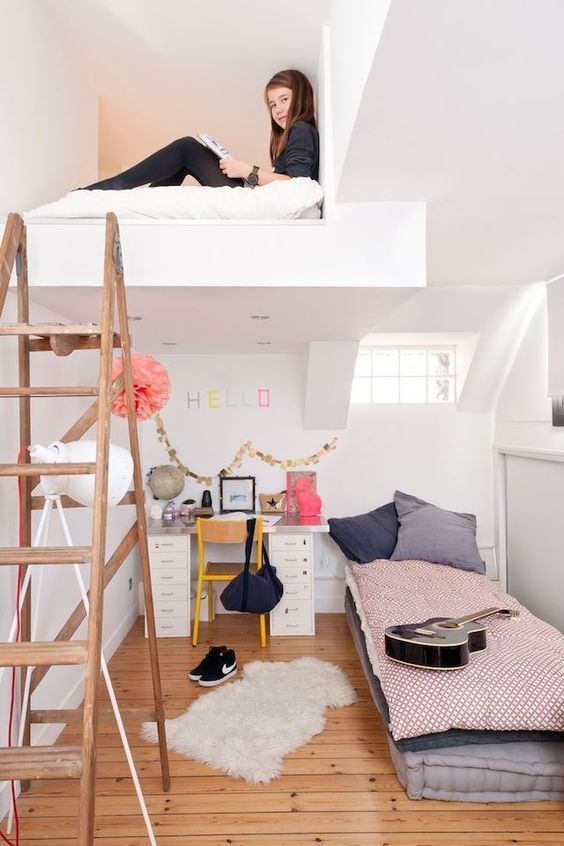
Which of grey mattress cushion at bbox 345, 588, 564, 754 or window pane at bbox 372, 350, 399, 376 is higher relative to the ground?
window pane at bbox 372, 350, 399, 376

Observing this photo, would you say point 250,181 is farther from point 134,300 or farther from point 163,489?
point 163,489

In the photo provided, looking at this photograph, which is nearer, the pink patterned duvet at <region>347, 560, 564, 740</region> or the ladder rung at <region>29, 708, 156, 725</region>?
the ladder rung at <region>29, 708, 156, 725</region>

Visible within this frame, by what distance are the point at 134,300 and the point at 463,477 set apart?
294cm

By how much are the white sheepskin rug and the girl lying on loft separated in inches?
93.2

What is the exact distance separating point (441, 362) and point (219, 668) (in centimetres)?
277

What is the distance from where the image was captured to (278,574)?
3.70 metres

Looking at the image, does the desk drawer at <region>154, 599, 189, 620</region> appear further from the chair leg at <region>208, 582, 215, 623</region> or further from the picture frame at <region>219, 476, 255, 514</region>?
the picture frame at <region>219, 476, 255, 514</region>

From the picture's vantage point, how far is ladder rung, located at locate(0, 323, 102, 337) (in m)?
1.57

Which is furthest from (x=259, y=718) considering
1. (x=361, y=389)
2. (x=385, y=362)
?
(x=385, y=362)

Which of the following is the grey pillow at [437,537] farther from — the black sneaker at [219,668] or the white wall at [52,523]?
the white wall at [52,523]

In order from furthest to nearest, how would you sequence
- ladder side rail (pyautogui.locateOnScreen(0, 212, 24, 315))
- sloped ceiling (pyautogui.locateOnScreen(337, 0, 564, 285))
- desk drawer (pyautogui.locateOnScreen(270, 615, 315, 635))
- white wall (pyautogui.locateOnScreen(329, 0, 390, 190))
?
desk drawer (pyautogui.locateOnScreen(270, 615, 315, 635))
ladder side rail (pyautogui.locateOnScreen(0, 212, 24, 315))
white wall (pyautogui.locateOnScreen(329, 0, 390, 190))
sloped ceiling (pyautogui.locateOnScreen(337, 0, 564, 285))

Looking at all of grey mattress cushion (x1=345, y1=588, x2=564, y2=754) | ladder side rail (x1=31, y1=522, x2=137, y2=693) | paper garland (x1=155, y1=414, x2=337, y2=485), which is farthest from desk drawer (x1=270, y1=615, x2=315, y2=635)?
ladder side rail (x1=31, y1=522, x2=137, y2=693)

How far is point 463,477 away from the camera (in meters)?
4.27

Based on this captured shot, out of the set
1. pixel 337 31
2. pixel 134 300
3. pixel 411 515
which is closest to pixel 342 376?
pixel 411 515
